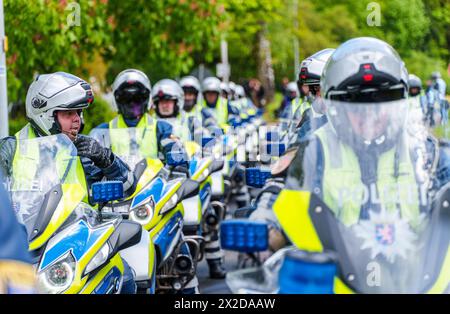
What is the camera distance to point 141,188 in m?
6.91

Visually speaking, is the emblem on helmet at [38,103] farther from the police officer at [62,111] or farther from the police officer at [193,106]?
the police officer at [193,106]

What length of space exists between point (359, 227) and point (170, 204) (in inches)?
140

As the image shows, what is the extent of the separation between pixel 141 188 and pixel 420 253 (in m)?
3.56

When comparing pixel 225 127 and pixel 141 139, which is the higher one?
pixel 141 139

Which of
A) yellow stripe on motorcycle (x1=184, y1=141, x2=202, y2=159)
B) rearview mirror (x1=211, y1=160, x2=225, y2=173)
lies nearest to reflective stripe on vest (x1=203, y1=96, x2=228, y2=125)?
rearview mirror (x1=211, y1=160, x2=225, y2=173)

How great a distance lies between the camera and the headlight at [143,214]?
6.70 metres

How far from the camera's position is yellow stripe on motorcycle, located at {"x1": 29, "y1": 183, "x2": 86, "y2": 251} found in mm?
4656

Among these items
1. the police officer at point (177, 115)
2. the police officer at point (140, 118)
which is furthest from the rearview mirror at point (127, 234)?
the police officer at point (177, 115)

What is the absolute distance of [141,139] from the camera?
25.9ft

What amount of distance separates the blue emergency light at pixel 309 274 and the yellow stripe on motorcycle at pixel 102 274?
4.81ft

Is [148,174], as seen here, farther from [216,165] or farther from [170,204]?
[216,165]

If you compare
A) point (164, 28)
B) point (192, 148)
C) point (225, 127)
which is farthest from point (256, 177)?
point (225, 127)
